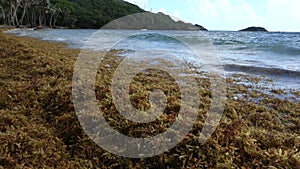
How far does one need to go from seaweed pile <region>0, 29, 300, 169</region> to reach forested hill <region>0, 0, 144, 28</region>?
7171 cm

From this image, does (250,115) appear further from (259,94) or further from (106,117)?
(106,117)

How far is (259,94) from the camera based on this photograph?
25.6ft

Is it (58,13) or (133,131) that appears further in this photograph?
(58,13)

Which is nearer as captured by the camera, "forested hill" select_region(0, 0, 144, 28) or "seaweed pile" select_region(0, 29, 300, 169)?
"seaweed pile" select_region(0, 29, 300, 169)

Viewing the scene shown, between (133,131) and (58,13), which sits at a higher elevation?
(58,13)

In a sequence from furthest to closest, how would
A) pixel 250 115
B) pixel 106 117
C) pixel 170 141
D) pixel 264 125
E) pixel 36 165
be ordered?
pixel 250 115
pixel 264 125
pixel 106 117
pixel 170 141
pixel 36 165

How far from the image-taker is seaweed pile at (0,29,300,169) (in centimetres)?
386

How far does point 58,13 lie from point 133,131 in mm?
108943

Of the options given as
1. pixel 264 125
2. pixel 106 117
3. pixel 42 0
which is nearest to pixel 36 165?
pixel 106 117

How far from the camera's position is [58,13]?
104 metres

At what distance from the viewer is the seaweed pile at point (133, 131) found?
12.6 ft

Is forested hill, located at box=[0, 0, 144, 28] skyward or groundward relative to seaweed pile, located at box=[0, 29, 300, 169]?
Result: skyward

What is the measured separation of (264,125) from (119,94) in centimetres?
299

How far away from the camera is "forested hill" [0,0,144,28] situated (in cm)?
7784
